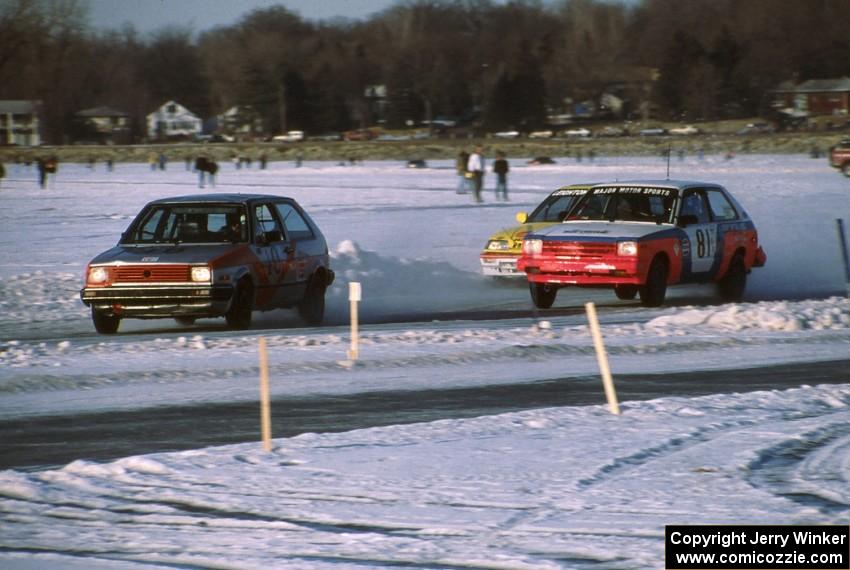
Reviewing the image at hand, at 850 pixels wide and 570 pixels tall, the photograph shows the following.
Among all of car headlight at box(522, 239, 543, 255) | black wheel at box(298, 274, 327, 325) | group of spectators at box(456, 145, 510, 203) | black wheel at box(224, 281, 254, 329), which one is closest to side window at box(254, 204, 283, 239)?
black wheel at box(224, 281, 254, 329)

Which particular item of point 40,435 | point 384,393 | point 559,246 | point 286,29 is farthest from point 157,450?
point 286,29

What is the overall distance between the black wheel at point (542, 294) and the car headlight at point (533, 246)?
59 cm

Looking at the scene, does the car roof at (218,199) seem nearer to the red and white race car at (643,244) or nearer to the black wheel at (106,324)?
the black wheel at (106,324)

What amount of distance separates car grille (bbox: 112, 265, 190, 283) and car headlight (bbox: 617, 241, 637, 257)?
5250 millimetres

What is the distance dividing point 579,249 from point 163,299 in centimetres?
520

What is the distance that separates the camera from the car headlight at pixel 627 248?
17.3 m

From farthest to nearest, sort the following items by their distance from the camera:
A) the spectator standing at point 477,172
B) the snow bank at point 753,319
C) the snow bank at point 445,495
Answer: the spectator standing at point 477,172
the snow bank at point 753,319
the snow bank at point 445,495

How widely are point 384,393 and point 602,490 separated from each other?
4.33 m

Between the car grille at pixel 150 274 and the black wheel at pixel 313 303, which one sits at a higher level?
the car grille at pixel 150 274

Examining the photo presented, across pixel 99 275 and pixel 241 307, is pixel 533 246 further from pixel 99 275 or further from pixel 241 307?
pixel 99 275

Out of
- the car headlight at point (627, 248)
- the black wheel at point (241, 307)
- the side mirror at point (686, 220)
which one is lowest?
the black wheel at point (241, 307)

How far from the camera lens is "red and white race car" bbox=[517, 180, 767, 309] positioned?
17.5 meters

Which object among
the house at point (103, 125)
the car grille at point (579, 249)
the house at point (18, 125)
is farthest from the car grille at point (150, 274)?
the house at point (18, 125)

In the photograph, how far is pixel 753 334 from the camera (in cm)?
1569
